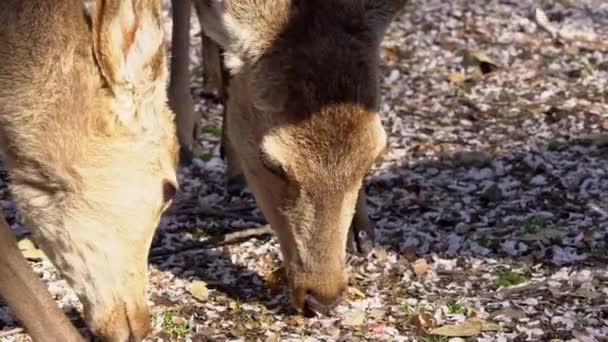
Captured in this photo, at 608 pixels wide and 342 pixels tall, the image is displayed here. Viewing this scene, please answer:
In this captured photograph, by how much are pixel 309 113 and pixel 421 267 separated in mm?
1379

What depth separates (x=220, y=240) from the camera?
23.6 ft

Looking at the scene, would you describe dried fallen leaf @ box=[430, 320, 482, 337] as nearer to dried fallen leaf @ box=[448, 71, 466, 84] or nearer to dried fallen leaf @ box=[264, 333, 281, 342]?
dried fallen leaf @ box=[264, 333, 281, 342]

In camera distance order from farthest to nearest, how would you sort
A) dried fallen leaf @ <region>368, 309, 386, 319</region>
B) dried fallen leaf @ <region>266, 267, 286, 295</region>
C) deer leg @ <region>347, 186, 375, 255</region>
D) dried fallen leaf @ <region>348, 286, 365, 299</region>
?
deer leg @ <region>347, 186, 375, 255</region> < dried fallen leaf @ <region>266, 267, 286, 295</region> < dried fallen leaf @ <region>348, 286, 365, 299</region> < dried fallen leaf @ <region>368, 309, 386, 319</region>

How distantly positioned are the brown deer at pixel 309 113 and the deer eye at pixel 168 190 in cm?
63

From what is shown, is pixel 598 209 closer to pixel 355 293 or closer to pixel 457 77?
pixel 355 293

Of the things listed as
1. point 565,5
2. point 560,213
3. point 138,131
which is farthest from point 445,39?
point 138,131

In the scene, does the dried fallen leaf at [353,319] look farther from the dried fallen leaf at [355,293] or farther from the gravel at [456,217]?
the dried fallen leaf at [355,293]

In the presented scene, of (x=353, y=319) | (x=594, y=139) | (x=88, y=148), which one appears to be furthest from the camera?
(x=594, y=139)

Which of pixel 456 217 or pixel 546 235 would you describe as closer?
pixel 546 235

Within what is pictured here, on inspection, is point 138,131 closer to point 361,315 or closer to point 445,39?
point 361,315

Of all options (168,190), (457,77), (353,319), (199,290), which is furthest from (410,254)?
(457,77)

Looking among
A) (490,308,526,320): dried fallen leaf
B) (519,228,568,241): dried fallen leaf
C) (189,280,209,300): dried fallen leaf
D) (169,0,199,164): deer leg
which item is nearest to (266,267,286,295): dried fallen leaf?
(189,280,209,300): dried fallen leaf

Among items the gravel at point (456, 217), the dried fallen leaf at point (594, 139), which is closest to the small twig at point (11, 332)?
the gravel at point (456, 217)

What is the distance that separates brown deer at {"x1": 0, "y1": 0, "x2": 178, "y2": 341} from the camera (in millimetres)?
5234
